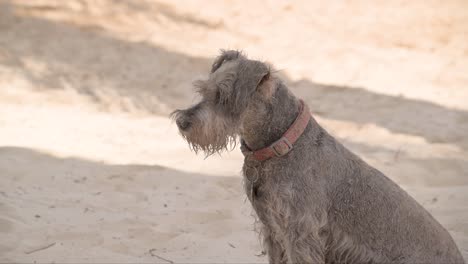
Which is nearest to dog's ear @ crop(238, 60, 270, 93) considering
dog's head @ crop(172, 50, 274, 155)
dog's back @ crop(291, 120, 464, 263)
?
dog's head @ crop(172, 50, 274, 155)

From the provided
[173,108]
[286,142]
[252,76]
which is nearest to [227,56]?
[252,76]

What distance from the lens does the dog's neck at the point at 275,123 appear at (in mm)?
3938

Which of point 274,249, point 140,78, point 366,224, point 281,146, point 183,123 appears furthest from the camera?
point 140,78

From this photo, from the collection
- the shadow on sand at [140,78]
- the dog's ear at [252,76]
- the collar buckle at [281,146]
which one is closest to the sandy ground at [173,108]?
the shadow on sand at [140,78]

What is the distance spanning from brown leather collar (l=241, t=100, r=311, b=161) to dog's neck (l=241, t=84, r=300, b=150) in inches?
1.8

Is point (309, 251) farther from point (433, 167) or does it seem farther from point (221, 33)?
point (221, 33)

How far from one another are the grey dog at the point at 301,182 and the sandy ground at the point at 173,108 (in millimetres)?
1434

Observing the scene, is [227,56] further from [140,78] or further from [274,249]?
[140,78]

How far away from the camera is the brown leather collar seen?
12.7 ft

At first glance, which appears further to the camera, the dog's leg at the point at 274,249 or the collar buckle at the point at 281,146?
the dog's leg at the point at 274,249

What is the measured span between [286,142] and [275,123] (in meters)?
0.14

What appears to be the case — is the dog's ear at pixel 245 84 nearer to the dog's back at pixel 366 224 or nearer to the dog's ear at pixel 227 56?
the dog's ear at pixel 227 56

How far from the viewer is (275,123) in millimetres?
3943

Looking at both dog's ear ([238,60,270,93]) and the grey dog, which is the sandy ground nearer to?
the grey dog
